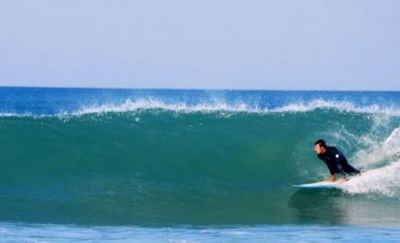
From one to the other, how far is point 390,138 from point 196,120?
428 cm

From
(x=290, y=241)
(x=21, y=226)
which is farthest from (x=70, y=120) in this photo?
(x=290, y=241)

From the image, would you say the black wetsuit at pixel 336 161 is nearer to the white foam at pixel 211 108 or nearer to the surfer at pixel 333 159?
the surfer at pixel 333 159

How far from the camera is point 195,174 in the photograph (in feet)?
58.9

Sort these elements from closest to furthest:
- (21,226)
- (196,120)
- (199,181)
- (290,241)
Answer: (290,241), (21,226), (199,181), (196,120)

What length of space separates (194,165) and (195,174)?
1.85 ft

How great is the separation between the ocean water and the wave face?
0.02m

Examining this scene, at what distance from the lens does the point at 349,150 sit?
19.5 m

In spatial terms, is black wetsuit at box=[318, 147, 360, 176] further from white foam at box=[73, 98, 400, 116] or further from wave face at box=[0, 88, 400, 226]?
white foam at box=[73, 98, 400, 116]

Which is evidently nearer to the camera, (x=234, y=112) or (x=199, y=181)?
(x=199, y=181)

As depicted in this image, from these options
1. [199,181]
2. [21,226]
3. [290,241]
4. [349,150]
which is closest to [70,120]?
[199,181]

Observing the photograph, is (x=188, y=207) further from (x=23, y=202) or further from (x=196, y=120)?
(x=196, y=120)

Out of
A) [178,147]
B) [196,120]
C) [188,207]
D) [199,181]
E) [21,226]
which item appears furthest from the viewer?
[196,120]

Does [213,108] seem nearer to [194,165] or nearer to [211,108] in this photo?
[211,108]

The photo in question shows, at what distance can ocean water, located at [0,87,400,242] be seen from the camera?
1301 cm
